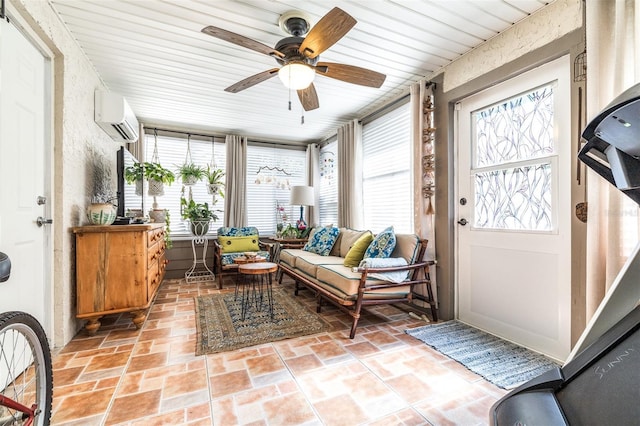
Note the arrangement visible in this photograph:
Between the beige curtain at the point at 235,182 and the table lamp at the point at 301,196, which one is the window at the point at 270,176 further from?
the table lamp at the point at 301,196

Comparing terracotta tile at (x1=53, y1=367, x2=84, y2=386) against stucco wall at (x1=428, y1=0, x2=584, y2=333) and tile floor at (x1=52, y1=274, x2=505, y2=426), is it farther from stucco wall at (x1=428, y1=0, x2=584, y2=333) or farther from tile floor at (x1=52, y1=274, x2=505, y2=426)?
stucco wall at (x1=428, y1=0, x2=584, y2=333)

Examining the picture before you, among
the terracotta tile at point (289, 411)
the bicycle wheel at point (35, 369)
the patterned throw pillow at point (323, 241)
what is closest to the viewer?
the bicycle wheel at point (35, 369)

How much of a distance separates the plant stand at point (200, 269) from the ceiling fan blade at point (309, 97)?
2803 millimetres

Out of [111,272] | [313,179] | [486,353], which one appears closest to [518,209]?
[486,353]

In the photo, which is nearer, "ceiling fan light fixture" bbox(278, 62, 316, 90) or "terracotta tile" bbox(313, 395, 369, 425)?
"terracotta tile" bbox(313, 395, 369, 425)

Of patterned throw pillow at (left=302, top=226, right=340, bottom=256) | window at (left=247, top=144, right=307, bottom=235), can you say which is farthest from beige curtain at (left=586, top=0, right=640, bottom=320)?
window at (left=247, top=144, right=307, bottom=235)

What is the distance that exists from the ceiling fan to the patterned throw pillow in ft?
6.93

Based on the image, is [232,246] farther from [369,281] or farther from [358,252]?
[369,281]

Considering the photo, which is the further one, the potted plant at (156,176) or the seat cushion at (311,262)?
the potted plant at (156,176)

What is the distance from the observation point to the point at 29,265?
1.89m

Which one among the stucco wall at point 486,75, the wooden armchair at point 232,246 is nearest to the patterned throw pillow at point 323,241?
the wooden armchair at point 232,246

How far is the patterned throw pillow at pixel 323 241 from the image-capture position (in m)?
3.93

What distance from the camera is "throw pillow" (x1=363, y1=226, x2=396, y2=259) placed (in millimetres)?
2832

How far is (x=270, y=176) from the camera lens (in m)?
5.20
